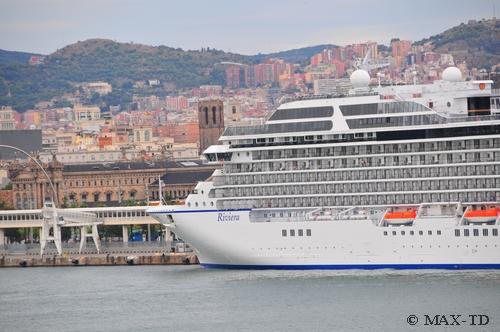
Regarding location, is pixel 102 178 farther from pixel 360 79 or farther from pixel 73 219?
pixel 360 79

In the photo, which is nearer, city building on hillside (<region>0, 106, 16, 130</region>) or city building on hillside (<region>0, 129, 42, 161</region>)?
city building on hillside (<region>0, 129, 42, 161</region>)

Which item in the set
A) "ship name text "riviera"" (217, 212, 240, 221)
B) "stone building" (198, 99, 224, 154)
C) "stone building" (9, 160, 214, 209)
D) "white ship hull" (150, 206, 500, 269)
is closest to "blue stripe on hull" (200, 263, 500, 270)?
"white ship hull" (150, 206, 500, 269)

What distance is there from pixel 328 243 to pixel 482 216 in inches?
187

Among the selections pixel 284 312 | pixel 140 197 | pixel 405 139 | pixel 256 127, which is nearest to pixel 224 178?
pixel 256 127

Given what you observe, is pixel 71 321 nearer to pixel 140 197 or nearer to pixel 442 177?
pixel 442 177

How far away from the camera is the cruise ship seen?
2248 inches

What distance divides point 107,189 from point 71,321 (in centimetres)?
6445

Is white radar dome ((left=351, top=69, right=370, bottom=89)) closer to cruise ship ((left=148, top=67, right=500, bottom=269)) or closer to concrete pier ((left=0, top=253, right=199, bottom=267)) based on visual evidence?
cruise ship ((left=148, top=67, right=500, bottom=269))

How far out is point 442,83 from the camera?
58875 mm

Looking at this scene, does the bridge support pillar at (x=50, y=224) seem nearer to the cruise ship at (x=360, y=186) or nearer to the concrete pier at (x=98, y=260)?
the concrete pier at (x=98, y=260)

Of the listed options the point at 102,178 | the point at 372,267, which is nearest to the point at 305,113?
the point at 372,267

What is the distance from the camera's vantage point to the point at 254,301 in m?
52.2

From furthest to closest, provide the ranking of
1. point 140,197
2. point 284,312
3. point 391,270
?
point 140,197 → point 391,270 → point 284,312

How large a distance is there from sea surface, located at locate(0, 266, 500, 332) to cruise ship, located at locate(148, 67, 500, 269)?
76 cm
